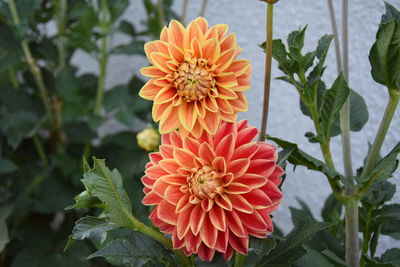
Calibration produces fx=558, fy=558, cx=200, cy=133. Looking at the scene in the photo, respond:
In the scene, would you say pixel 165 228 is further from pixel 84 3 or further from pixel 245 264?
pixel 84 3

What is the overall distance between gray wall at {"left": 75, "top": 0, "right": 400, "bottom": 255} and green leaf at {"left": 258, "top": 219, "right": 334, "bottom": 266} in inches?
7.0

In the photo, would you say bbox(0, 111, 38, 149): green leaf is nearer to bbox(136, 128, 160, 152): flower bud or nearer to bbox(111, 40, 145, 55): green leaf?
bbox(111, 40, 145, 55): green leaf

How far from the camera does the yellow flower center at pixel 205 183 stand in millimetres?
377

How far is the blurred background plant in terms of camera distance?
34.7 inches

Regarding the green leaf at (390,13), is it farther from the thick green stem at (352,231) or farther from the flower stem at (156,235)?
the flower stem at (156,235)

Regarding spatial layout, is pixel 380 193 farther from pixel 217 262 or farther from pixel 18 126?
pixel 18 126

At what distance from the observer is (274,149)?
1.28ft

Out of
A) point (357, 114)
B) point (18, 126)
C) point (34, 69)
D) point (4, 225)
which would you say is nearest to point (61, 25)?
point (34, 69)

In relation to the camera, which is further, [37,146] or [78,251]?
[37,146]

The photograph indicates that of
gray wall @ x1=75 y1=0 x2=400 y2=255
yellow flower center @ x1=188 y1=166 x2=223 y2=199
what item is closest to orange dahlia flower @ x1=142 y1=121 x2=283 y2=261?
yellow flower center @ x1=188 y1=166 x2=223 y2=199

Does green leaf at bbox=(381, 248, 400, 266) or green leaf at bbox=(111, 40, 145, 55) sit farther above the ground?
green leaf at bbox=(111, 40, 145, 55)

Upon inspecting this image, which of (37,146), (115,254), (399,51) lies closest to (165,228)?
(115,254)

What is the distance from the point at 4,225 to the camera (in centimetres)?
76

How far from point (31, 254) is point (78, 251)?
0.10 m
